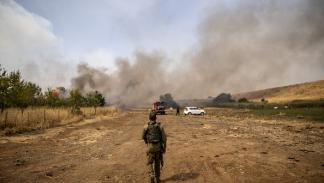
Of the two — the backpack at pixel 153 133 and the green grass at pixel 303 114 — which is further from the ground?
the backpack at pixel 153 133

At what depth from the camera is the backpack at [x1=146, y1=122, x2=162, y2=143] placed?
912cm

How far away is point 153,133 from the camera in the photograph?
9172 mm

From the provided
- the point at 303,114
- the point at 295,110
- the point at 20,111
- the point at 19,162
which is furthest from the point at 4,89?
the point at 295,110

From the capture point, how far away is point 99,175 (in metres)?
10.1

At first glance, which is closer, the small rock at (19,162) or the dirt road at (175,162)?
the dirt road at (175,162)

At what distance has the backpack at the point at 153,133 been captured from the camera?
29.9 feet

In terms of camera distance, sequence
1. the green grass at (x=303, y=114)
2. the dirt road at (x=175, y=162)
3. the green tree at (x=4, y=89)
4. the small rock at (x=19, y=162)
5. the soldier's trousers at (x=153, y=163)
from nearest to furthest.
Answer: the soldier's trousers at (x=153, y=163) < the dirt road at (x=175, y=162) < the small rock at (x=19, y=162) < the green tree at (x=4, y=89) < the green grass at (x=303, y=114)

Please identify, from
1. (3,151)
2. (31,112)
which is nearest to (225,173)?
(3,151)

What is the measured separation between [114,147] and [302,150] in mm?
9391

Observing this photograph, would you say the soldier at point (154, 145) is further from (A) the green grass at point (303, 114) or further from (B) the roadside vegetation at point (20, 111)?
(A) the green grass at point (303, 114)

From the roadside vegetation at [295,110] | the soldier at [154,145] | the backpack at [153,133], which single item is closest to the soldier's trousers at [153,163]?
the soldier at [154,145]

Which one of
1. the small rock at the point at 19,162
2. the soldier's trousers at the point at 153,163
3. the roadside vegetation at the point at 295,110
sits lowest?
the small rock at the point at 19,162

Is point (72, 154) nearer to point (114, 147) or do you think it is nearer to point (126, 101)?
point (114, 147)

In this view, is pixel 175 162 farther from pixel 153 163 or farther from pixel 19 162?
pixel 19 162
